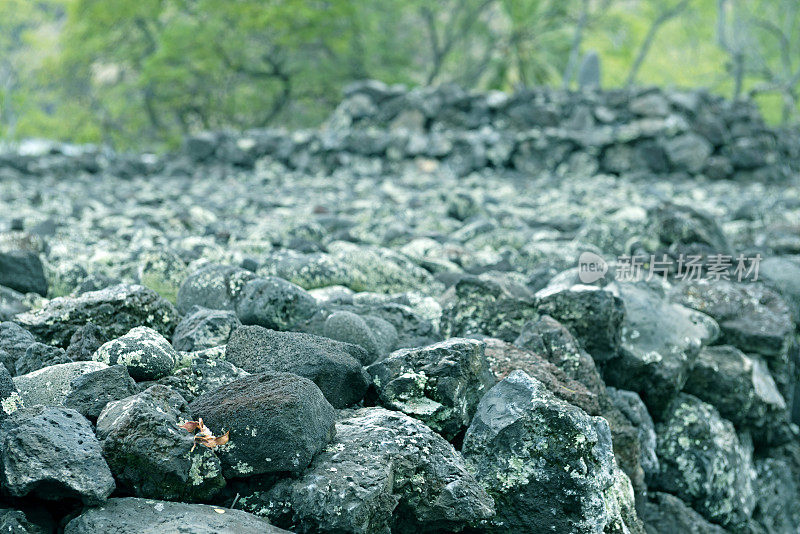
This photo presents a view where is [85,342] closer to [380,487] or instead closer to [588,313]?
[380,487]

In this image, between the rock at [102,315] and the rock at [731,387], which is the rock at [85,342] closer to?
the rock at [102,315]

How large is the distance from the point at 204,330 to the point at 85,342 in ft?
1.14

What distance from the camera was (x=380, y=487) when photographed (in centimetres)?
173

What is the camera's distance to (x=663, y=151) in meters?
11.7

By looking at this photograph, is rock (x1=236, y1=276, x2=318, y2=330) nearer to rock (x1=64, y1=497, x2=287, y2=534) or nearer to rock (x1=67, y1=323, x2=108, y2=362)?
rock (x1=67, y1=323, x2=108, y2=362)

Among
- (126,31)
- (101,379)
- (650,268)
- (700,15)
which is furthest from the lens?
(700,15)

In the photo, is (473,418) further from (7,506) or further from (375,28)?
(375,28)

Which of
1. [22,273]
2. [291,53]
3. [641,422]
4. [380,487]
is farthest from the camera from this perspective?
[291,53]

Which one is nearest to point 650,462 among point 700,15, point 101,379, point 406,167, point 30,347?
point 101,379

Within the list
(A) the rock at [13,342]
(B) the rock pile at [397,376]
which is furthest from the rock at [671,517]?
(A) the rock at [13,342]

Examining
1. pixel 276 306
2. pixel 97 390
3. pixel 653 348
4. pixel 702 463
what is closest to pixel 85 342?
pixel 97 390

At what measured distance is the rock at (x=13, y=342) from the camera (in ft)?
7.29

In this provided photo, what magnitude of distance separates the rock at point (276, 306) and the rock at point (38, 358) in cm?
66

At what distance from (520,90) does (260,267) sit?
10.1 meters
